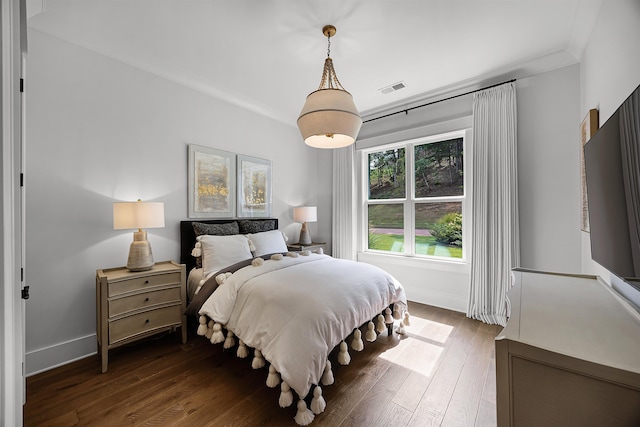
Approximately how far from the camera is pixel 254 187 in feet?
11.9

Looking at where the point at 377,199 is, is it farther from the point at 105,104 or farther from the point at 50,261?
the point at 50,261

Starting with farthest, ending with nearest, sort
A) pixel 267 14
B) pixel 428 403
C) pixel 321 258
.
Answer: pixel 321 258 < pixel 267 14 < pixel 428 403

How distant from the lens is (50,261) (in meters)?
2.10

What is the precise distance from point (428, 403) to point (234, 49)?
320cm

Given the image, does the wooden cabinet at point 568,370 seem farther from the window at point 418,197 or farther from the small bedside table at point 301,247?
the small bedside table at point 301,247

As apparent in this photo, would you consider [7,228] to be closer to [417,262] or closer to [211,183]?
[211,183]

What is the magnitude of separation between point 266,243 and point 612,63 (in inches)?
126

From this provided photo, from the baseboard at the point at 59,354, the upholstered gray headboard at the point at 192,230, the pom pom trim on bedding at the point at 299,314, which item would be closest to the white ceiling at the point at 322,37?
the upholstered gray headboard at the point at 192,230

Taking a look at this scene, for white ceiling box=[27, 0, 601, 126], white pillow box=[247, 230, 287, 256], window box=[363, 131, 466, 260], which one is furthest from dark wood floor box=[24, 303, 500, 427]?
white ceiling box=[27, 0, 601, 126]


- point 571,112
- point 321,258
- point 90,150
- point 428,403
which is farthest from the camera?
point 321,258

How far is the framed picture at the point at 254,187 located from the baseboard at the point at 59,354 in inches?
75.2

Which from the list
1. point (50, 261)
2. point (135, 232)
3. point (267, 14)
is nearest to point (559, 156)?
point (267, 14)

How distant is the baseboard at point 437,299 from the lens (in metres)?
3.19

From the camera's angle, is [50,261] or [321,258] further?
[321,258]
